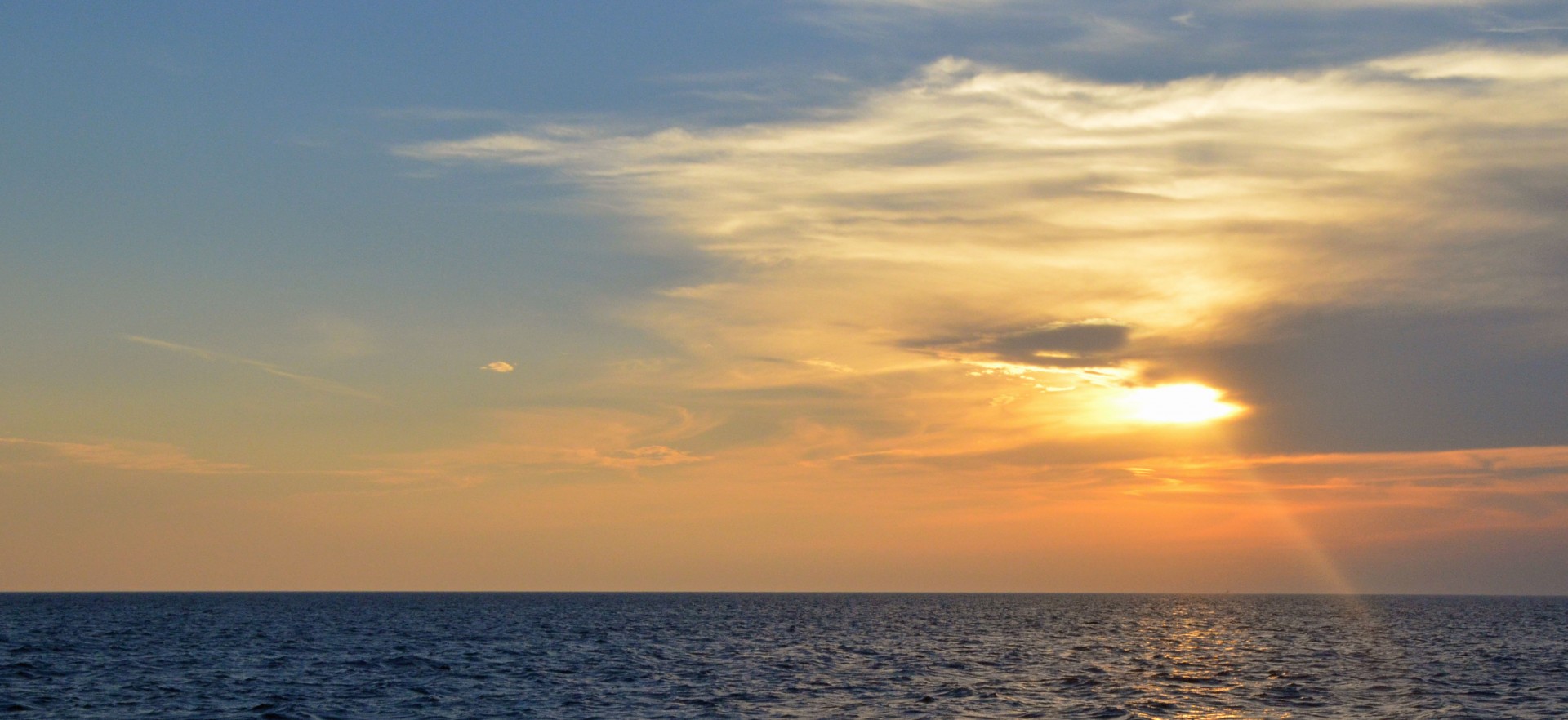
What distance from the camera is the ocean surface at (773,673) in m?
58.7

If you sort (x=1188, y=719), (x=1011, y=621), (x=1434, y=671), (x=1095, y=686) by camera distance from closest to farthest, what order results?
(x=1188, y=719)
(x=1095, y=686)
(x=1434, y=671)
(x=1011, y=621)

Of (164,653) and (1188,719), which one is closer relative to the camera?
(1188,719)

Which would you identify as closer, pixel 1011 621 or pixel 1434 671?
pixel 1434 671

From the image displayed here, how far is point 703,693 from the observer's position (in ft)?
213

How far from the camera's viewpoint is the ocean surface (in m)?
58.7

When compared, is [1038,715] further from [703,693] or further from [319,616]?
[319,616]

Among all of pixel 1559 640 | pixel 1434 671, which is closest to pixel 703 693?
pixel 1434 671

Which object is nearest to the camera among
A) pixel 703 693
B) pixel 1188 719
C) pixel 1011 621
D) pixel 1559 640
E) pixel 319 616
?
pixel 1188 719

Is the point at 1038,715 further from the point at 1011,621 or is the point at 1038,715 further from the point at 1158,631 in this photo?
the point at 1011,621

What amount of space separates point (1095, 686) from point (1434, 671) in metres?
27.3

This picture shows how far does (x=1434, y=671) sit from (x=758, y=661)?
43.5m

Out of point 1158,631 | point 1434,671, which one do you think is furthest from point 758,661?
point 1158,631

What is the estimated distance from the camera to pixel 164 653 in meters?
94.5

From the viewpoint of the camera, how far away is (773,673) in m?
76.9
